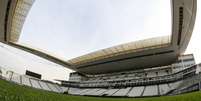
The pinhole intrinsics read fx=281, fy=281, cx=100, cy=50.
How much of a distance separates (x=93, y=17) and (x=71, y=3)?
367cm

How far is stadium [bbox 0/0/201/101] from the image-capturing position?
26.2 meters

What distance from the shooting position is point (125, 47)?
124 ft

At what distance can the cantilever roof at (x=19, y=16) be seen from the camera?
30.1m

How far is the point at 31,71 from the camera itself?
4362cm

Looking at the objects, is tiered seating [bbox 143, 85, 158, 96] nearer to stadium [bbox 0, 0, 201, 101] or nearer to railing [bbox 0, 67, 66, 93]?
stadium [bbox 0, 0, 201, 101]

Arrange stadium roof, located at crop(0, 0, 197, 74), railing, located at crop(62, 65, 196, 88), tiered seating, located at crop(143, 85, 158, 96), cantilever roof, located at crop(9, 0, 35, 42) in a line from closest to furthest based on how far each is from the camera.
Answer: tiered seating, located at crop(143, 85, 158, 96) → stadium roof, located at crop(0, 0, 197, 74) → railing, located at crop(62, 65, 196, 88) → cantilever roof, located at crop(9, 0, 35, 42)

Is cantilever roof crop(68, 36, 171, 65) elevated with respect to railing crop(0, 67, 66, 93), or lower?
elevated

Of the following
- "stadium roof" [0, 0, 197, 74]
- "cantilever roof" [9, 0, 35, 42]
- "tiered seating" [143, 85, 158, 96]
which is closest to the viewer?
"tiered seating" [143, 85, 158, 96]

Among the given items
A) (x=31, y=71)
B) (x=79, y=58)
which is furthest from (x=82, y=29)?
(x=31, y=71)

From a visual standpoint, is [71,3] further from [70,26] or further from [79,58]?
[79,58]

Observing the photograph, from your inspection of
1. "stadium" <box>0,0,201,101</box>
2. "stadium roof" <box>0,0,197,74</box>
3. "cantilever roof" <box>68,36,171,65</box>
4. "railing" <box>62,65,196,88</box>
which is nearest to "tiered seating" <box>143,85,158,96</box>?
"stadium" <box>0,0,201,101</box>

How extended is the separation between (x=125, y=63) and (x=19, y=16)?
16445 millimetres

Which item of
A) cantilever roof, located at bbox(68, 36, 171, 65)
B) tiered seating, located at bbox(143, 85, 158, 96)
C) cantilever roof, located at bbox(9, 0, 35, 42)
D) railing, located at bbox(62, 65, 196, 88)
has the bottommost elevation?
tiered seating, located at bbox(143, 85, 158, 96)

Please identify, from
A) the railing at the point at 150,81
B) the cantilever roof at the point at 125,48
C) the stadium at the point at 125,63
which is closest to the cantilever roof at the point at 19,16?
the stadium at the point at 125,63
